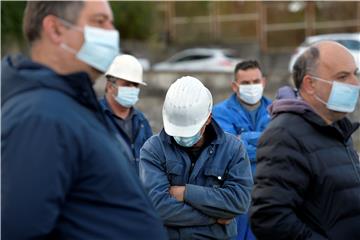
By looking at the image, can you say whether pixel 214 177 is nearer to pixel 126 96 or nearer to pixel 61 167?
pixel 61 167

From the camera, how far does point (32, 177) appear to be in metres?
2.33

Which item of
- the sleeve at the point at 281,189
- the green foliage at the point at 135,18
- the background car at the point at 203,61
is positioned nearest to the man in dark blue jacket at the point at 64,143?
the sleeve at the point at 281,189

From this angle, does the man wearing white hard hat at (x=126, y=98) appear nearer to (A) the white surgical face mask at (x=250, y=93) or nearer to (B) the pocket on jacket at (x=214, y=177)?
(A) the white surgical face mask at (x=250, y=93)

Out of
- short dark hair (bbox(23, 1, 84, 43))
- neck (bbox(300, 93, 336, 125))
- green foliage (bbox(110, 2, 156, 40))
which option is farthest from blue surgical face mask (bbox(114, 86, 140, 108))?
green foliage (bbox(110, 2, 156, 40))

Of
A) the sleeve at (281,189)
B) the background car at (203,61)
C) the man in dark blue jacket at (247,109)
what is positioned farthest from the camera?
the background car at (203,61)

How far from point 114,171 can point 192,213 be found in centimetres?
143

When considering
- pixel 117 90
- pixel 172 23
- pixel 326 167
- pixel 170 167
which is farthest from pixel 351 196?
pixel 172 23

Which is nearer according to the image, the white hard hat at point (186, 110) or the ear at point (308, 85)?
the ear at point (308, 85)

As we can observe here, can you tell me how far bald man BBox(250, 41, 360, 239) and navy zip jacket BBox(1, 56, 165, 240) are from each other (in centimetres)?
89

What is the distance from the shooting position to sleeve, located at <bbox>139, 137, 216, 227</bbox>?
12.6ft

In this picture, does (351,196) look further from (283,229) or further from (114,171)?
(114,171)

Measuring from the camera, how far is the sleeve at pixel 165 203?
3.86 meters

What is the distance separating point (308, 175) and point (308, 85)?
52 centimetres

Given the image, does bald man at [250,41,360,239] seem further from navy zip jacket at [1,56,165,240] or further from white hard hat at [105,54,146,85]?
white hard hat at [105,54,146,85]
